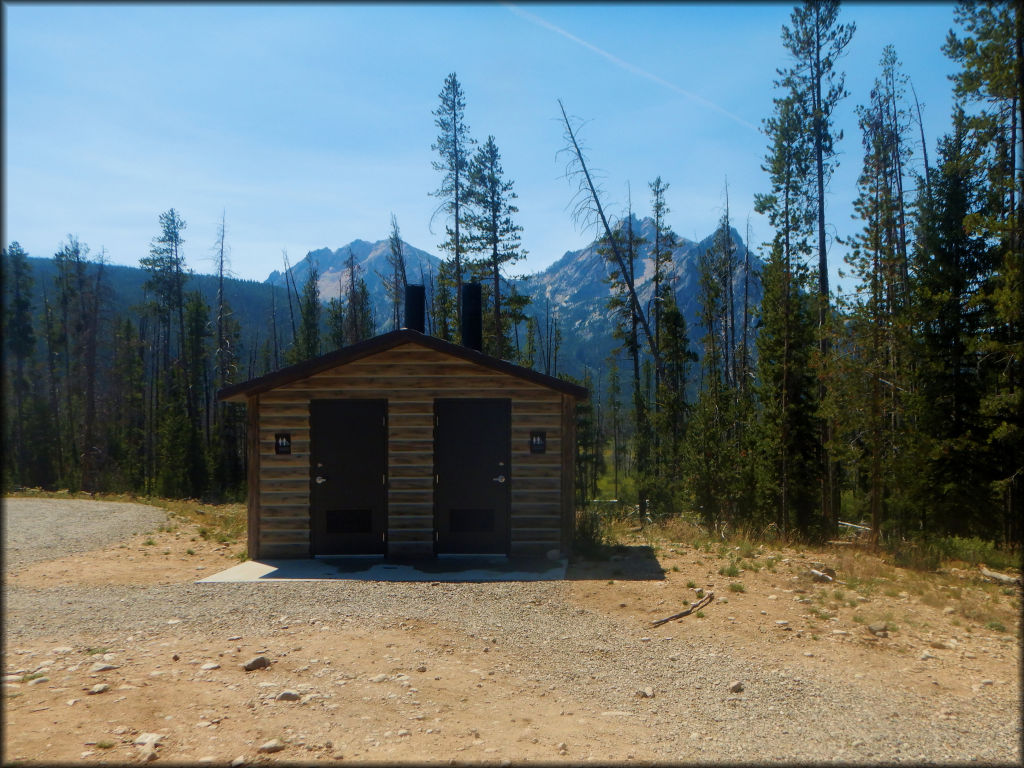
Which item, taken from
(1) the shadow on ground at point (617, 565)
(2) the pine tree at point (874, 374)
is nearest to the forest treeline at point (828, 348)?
(2) the pine tree at point (874, 374)

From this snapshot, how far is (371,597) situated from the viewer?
8.41 meters

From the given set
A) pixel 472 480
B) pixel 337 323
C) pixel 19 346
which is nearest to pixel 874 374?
pixel 472 480

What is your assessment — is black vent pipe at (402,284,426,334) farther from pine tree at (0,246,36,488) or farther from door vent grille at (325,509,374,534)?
pine tree at (0,246,36,488)

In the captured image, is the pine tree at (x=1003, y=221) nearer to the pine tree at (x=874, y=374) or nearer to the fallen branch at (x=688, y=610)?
the pine tree at (x=874, y=374)

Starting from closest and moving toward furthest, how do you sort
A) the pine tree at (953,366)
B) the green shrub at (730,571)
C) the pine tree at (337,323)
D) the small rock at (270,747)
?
1. the small rock at (270,747)
2. the green shrub at (730,571)
3. the pine tree at (953,366)
4. the pine tree at (337,323)

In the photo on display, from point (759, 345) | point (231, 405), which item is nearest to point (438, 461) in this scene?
point (759, 345)

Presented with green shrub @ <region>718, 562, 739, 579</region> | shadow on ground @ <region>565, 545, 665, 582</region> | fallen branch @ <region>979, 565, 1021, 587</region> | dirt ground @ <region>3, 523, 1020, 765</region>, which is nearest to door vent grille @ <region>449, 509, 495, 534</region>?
shadow on ground @ <region>565, 545, 665, 582</region>

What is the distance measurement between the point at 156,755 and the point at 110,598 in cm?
509

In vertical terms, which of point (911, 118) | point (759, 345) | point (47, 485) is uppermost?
point (911, 118)

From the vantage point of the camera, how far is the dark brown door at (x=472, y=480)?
1082 cm

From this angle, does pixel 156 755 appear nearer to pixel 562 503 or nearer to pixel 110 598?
pixel 110 598

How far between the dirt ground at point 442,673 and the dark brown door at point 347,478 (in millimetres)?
2256

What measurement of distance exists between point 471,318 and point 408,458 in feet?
9.81

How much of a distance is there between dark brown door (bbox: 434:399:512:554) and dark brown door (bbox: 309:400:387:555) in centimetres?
90
